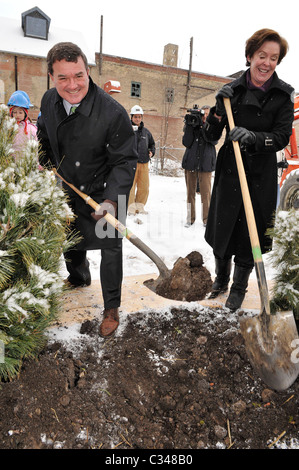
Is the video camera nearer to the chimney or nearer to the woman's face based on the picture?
the woman's face

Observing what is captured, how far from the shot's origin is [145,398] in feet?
5.75

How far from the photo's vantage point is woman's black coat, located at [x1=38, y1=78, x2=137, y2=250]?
2152 mm

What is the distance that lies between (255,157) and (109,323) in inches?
63.1

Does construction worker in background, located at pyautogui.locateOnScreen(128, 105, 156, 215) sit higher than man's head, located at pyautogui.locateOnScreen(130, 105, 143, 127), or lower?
lower

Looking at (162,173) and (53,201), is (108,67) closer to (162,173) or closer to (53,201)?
(162,173)

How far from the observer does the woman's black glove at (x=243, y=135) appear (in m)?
2.23

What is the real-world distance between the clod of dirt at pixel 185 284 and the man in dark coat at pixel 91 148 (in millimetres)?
728

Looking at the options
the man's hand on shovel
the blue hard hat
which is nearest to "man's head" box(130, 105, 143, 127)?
the blue hard hat

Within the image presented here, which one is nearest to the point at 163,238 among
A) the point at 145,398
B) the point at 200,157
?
the point at 200,157

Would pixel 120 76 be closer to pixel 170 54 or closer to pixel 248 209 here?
pixel 170 54

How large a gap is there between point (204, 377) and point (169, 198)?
6670mm

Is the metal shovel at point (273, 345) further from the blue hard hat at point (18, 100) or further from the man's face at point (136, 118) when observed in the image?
the man's face at point (136, 118)

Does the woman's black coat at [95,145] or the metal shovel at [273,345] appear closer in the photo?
the metal shovel at [273,345]

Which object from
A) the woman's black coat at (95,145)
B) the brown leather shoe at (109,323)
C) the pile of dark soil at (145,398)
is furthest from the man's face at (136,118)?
the pile of dark soil at (145,398)
